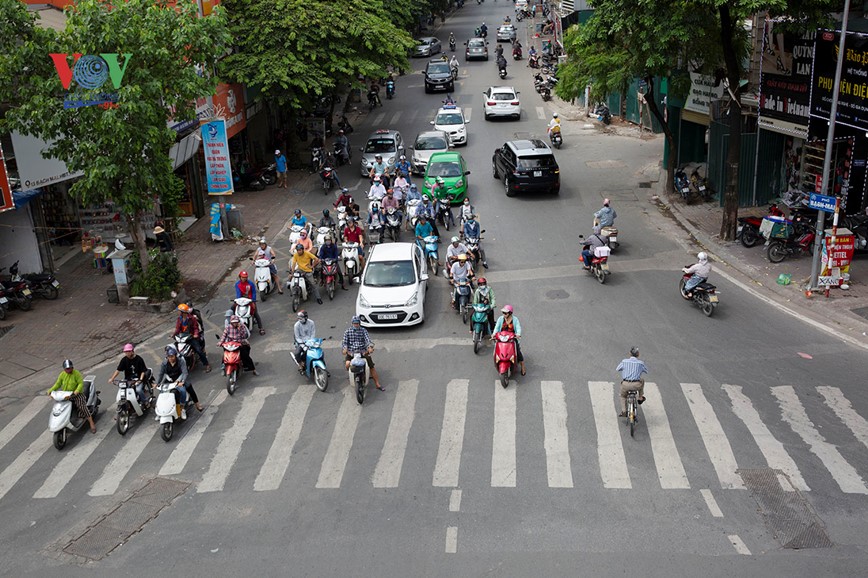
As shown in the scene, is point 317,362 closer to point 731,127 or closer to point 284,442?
point 284,442

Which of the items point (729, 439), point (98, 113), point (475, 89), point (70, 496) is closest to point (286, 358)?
point (70, 496)

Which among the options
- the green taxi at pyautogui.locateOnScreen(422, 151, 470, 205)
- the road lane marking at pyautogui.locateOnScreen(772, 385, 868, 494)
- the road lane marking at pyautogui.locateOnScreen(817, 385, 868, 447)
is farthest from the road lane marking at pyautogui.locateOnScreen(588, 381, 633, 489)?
the green taxi at pyautogui.locateOnScreen(422, 151, 470, 205)

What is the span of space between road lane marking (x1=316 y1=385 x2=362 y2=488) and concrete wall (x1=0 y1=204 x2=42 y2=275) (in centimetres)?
1224

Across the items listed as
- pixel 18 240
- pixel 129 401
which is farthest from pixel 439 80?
pixel 129 401

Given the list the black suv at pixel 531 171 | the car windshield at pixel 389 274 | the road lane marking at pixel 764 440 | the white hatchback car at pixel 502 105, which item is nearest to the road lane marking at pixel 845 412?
the road lane marking at pixel 764 440

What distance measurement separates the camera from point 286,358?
18.4 m

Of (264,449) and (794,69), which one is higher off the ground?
(794,69)

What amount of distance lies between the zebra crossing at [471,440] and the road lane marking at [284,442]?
29 mm

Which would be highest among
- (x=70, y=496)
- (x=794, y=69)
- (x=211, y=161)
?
(x=794, y=69)

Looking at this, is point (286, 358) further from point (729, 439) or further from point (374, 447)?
point (729, 439)

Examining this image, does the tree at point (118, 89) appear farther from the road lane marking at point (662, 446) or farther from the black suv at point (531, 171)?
the road lane marking at point (662, 446)

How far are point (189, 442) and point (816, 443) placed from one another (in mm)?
10365

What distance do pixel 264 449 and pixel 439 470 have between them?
310cm

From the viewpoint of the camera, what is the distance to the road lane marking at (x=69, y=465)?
13570 mm
